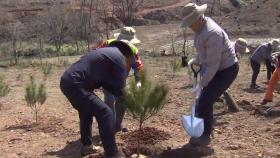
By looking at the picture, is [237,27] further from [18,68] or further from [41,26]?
[18,68]

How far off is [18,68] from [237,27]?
15737mm

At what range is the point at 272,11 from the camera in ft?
102

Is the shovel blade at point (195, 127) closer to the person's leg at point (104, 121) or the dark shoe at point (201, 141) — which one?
the dark shoe at point (201, 141)

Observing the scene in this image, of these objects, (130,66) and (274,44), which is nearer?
(130,66)

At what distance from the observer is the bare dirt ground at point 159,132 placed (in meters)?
5.41

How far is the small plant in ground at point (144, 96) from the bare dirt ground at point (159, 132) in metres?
0.56

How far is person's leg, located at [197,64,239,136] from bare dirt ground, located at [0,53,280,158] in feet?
1.19

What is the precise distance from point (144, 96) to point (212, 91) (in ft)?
2.44

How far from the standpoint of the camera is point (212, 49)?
5.12 m

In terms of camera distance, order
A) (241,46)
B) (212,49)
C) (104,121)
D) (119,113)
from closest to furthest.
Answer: (104,121) → (212,49) → (119,113) → (241,46)

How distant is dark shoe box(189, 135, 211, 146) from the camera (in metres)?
5.43

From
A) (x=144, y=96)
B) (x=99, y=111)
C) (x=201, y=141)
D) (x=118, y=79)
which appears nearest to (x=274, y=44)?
(x=201, y=141)

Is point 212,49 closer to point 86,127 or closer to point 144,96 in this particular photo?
point 144,96

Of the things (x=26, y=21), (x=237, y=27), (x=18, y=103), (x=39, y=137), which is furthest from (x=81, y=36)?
(x=39, y=137)
